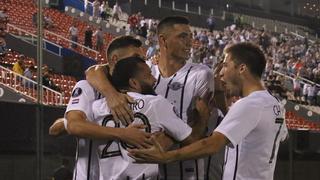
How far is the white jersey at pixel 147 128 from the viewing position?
278 cm

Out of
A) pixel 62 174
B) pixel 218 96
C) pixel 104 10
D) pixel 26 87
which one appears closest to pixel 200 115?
pixel 218 96

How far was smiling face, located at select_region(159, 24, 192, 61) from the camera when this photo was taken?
3594 mm

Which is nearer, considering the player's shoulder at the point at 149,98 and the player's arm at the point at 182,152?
the player's arm at the point at 182,152

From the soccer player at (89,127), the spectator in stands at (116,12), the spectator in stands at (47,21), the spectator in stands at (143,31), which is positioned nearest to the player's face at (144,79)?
the soccer player at (89,127)

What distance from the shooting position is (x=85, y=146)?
3172 millimetres

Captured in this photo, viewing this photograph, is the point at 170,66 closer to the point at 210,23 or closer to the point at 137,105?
the point at 137,105

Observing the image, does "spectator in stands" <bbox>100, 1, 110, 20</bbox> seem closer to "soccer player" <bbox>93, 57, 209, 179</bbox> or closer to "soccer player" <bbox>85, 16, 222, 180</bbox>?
"soccer player" <bbox>85, 16, 222, 180</bbox>

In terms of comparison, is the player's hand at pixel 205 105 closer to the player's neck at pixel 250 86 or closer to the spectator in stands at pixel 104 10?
the player's neck at pixel 250 86

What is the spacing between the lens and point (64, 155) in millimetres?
4969

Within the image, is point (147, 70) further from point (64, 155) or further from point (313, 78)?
point (313, 78)

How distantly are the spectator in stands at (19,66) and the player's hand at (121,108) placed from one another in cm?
549

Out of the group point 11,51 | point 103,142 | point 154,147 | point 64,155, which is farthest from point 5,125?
point 11,51

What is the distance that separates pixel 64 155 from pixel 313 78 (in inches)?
295

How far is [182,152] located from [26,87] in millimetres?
4205
